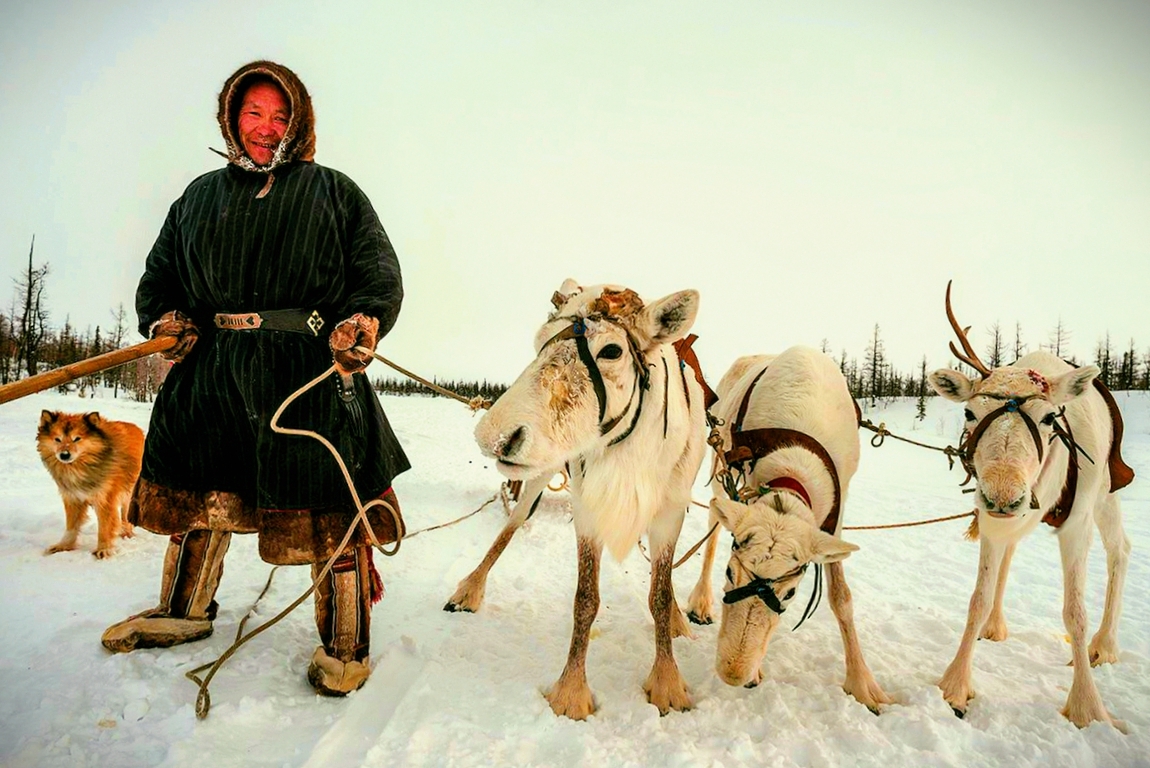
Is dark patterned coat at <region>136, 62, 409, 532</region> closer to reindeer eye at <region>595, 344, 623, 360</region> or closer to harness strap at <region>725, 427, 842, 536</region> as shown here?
reindeer eye at <region>595, 344, 623, 360</region>

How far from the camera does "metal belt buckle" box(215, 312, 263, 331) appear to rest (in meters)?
2.68

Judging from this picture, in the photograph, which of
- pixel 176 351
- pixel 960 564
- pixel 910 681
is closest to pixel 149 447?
pixel 176 351

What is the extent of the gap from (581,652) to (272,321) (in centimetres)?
235

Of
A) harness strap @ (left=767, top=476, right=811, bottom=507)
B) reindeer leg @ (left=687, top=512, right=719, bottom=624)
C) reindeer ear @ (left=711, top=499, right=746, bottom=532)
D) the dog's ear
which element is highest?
harness strap @ (left=767, top=476, right=811, bottom=507)

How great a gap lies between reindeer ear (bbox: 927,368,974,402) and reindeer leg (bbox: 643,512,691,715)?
6.46 feet

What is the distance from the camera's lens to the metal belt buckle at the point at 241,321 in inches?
106

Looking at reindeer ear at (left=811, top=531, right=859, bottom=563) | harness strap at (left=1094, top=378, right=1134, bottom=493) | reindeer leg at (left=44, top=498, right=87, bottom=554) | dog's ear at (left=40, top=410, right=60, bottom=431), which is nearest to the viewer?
reindeer ear at (left=811, top=531, right=859, bottom=563)

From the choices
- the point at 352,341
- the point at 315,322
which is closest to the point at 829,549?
the point at 352,341

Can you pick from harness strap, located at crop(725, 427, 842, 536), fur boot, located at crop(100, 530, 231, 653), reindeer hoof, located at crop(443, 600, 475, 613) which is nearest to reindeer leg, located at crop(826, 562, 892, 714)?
harness strap, located at crop(725, 427, 842, 536)

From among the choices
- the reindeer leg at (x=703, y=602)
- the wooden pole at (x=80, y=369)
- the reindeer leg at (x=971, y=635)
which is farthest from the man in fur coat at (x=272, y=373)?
the reindeer leg at (x=971, y=635)

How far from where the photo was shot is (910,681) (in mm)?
3158

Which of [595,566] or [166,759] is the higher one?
[595,566]

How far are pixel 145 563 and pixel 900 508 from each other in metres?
10.2

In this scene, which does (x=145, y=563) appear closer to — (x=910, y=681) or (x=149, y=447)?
(x=149, y=447)
